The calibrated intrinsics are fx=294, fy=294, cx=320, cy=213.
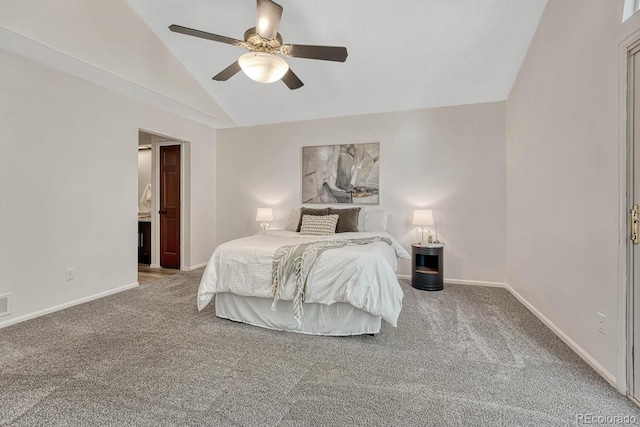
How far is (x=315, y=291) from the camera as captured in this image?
2.44 metres

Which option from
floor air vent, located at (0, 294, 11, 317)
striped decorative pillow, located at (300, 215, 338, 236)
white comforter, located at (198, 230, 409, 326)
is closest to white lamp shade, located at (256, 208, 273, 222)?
striped decorative pillow, located at (300, 215, 338, 236)

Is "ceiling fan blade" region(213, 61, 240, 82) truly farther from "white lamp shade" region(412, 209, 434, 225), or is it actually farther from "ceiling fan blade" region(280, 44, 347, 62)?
"white lamp shade" region(412, 209, 434, 225)

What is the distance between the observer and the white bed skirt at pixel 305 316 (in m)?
2.45

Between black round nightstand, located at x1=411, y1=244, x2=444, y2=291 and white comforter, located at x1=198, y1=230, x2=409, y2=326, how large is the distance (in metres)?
1.39

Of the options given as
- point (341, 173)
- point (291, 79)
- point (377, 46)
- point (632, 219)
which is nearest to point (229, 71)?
point (291, 79)

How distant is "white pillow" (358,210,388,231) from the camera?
13.9ft

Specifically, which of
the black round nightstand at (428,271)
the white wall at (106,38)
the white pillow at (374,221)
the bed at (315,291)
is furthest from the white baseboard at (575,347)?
the white wall at (106,38)

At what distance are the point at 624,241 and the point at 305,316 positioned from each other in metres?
2.21

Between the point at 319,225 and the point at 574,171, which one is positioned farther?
the point at 319,225

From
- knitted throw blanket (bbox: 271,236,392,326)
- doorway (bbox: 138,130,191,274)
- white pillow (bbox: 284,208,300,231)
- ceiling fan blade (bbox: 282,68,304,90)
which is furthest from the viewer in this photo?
doorway (bbox: 138,130,191,274)

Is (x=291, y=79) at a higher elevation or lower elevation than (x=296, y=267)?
higher

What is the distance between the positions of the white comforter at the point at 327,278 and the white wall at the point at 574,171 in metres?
1.30

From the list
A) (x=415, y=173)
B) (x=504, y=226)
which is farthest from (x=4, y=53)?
(x=504, y=226)

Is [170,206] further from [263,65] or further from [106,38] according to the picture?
[263,65]
